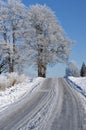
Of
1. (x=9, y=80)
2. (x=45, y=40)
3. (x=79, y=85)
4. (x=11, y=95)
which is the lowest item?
(x=11, y=95)

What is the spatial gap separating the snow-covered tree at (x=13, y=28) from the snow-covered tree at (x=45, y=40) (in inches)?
96.1

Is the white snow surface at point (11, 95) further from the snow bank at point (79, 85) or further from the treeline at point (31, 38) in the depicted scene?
the treeline at point (31, 38)

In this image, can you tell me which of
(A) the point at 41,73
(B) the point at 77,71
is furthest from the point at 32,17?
(B) the point at 77,71

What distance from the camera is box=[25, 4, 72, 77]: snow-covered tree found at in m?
41.2

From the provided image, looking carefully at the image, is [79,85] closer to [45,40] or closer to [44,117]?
[44,117]

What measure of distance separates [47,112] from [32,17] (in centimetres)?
3312

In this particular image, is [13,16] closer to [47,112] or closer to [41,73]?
[41,73]

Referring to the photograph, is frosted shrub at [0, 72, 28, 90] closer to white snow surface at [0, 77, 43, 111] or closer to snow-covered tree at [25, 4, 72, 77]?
white snow surface at [0, 77, 43, 111]

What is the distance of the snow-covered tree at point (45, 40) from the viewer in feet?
135

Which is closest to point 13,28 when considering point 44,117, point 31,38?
point 31,38

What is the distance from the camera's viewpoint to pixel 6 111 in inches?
438

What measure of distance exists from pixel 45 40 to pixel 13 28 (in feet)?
18.0

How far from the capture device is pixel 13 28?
3828 cm

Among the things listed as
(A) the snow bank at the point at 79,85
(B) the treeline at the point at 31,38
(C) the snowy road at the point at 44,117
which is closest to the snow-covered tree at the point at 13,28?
(B) the treeline at the point at 31,38
